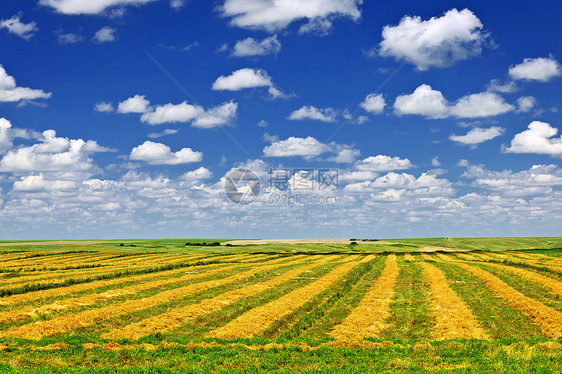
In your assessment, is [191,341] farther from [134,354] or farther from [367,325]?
[367,325]

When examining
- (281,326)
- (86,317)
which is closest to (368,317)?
(281,326)

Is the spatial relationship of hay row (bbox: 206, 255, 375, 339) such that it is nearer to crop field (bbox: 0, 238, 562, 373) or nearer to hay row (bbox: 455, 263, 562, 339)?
crop field (bbox: 0, 238, 562, 373)

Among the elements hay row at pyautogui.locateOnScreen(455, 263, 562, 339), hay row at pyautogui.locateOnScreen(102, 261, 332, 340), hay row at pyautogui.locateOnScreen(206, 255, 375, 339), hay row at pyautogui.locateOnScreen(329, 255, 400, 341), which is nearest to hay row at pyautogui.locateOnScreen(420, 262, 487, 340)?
hay row at pyautogui.locateOnScreen(329, 255, 400, 341)

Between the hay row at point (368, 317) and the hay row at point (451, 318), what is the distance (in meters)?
3.17

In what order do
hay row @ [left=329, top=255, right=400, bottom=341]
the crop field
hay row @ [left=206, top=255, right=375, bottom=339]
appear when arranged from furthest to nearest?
hay row @ [left=206, top=255, right=375, bottom=339], hay row @ [left=329, top=255, right=400, bottom=341], the crop field

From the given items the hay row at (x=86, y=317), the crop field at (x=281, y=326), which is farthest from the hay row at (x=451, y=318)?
the hay row at (x=86, y=317)

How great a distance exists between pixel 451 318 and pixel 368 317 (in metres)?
4.91

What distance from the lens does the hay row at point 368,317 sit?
2438 centimetres

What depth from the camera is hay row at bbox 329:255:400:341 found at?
24.4 m

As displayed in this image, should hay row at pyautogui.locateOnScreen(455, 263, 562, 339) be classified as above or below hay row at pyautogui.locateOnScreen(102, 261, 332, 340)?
above

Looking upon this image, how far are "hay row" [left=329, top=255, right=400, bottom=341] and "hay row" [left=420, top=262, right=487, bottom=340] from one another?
10.4 ft

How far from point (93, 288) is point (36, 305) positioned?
8376 millimetres

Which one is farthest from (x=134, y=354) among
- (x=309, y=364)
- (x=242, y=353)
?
(x=309, y=364)

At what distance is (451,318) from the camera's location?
27.9 metres
